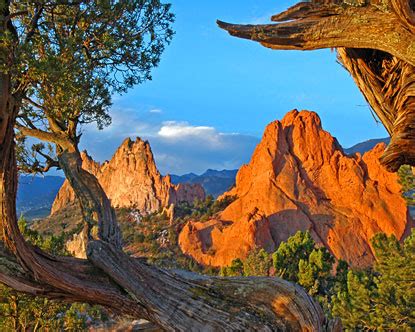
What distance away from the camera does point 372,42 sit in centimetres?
507

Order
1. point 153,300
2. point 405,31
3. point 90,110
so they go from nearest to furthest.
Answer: point 405,31 → point 153,300 → point 90,110

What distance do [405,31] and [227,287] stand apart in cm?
439

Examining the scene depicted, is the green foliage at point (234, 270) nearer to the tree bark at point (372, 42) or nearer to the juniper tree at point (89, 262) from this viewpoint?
the juniper tree at point (89, 262)

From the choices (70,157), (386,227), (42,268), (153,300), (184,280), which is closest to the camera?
(42,268)

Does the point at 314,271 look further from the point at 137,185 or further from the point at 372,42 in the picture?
the point at 137,185

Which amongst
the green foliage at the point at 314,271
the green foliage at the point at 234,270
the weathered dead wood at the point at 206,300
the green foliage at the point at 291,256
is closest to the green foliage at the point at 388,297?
the green foliage at the point at 314,271

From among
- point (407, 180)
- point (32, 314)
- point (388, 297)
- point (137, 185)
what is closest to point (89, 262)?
point (32, 314)

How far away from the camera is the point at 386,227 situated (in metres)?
70.5

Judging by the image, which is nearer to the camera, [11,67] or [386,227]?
[11,67]

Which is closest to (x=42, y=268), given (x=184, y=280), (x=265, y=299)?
(x=184, y=280)

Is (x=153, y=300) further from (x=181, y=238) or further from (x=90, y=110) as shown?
(x=181, y=238)

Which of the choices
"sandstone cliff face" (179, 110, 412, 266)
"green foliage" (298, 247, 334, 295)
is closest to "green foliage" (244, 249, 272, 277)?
"green foliage" (298, 247, 334, 295)

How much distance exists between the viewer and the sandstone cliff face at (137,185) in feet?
412

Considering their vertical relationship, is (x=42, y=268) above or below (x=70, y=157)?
below
